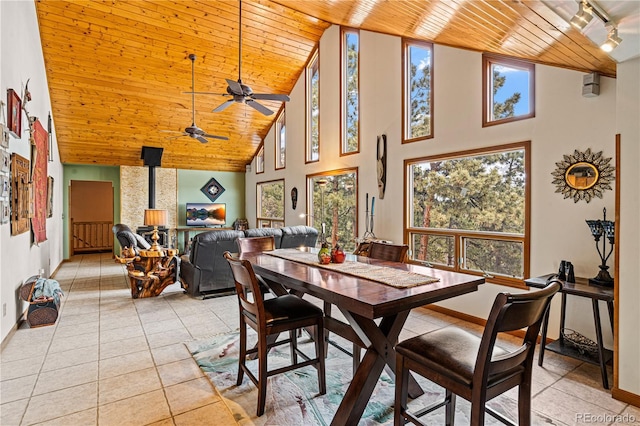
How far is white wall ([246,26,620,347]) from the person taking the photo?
3004mm

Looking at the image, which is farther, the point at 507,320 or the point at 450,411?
the point at 450,411

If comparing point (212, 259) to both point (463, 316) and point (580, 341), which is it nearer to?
point (463, 316)

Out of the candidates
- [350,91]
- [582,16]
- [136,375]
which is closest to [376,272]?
[582,16]

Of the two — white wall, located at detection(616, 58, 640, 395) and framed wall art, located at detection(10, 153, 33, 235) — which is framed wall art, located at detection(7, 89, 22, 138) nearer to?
framed wall art, located at detection(10, 153, 33, 235)

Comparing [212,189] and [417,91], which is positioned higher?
[417,91]

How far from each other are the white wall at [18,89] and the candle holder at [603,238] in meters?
5.12

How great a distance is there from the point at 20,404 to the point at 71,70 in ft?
19.1

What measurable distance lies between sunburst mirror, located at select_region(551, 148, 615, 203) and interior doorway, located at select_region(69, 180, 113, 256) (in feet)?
35.3

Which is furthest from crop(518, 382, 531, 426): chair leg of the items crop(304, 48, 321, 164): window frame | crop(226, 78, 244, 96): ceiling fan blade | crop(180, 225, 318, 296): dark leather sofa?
crop(304, 48, 321, 164): window frame

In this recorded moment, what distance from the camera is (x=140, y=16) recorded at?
5352 millimetres

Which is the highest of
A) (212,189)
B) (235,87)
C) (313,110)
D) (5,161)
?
(313,110)

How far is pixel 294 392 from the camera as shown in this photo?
2.41 metres

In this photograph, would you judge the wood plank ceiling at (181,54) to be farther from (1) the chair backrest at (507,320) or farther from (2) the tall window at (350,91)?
(1) the chair backrest at (507,320)

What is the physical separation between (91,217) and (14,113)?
7818 millimetres
